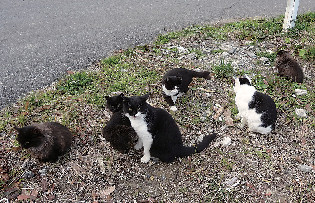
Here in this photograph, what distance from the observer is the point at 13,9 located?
8750mm

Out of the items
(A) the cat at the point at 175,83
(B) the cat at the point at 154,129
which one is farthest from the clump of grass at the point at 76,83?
(B) the cat at the point at 154,129

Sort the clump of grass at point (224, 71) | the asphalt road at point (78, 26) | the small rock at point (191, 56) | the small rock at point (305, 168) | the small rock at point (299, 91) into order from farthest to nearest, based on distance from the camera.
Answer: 1. the small rock at point (191, 56)
2. the asphalt road at point (78, 26)
3. the clump of grass at point (224, 71)
4. the small rock at point (299, 91)
5. the small rock at point (305, 168)

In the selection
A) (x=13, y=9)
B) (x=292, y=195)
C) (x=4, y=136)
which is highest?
(x=13, y=9)

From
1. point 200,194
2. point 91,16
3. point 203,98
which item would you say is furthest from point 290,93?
point 91,16

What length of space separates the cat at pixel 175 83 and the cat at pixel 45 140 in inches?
74.5

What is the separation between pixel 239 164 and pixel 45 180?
2.92m

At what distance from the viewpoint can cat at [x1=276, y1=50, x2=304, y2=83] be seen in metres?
5.46

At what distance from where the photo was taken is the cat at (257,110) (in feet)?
14.0

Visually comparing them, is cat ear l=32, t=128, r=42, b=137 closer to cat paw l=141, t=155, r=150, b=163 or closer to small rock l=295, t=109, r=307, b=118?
Result: cat paw l=141, t=155, r=150, b=163

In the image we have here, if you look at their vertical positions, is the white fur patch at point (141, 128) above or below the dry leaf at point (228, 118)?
above

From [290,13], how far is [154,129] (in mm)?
5341

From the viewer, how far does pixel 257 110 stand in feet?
14.0

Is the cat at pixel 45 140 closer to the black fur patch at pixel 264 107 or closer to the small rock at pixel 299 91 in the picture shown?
the black fur patch at pixel 264 107

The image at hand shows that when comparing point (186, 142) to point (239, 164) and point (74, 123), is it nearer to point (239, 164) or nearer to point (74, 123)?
point (239, 164)
